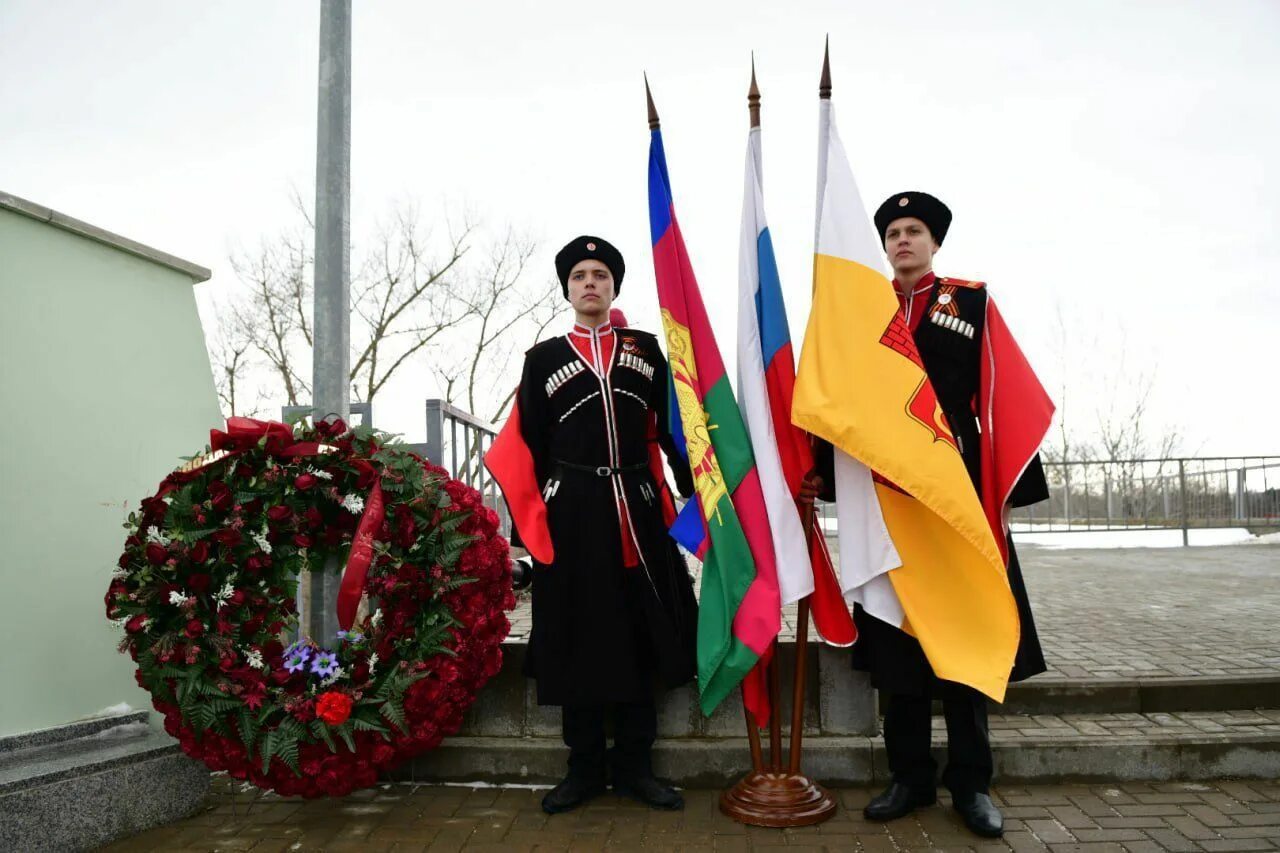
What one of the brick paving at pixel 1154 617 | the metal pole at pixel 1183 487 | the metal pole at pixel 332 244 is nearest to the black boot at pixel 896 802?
the brick paving at pixel 1154 617

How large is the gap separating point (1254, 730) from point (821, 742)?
71.1 inches

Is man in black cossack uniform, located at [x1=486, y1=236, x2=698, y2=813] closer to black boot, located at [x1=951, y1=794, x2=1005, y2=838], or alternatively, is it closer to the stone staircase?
the stone staircase

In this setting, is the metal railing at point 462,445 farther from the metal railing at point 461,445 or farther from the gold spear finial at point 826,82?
the gold spear finial at point 826,82

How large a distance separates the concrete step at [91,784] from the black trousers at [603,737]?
1478mm

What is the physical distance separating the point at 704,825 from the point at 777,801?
11.1 inches

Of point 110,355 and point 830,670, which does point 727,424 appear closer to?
point 830,670

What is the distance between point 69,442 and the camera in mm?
3691

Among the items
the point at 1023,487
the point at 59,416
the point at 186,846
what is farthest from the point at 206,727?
the point at 1023,487

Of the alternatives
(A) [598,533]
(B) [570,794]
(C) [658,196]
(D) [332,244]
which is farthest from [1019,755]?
(D) [332,244]

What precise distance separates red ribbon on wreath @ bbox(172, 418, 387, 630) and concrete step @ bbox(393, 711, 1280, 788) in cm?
93

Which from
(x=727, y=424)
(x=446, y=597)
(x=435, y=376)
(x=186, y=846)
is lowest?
(x=186, y=846)

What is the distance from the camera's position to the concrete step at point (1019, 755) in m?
3.63

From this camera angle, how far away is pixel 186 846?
3.23 metres

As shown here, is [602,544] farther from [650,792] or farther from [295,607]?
[295,607]
